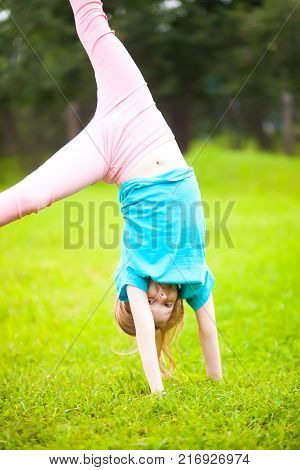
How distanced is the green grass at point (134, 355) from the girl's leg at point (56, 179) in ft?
3.72

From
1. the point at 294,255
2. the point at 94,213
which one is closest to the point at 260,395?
the point at 294,255

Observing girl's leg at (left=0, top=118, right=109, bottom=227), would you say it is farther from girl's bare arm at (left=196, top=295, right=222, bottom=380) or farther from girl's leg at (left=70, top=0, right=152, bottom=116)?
girl's bare arm at (left=196, top=295, right=222, bottom=380)

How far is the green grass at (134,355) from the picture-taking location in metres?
2.95

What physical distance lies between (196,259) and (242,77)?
14.4 m

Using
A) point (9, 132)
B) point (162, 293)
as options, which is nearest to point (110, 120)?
point (162, 293)

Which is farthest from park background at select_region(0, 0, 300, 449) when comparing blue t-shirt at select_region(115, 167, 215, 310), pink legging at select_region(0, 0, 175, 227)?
pink legging at select_region(0, 0, 175, 227)

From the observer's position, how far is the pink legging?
3125 mm

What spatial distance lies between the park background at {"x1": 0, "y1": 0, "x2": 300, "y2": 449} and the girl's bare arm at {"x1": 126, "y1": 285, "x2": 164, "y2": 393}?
128 millimetres

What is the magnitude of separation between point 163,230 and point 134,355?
1947 mm

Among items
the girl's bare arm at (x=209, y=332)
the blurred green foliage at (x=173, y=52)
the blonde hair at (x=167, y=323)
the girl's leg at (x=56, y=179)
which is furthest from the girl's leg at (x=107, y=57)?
the blurred green foliage at (x=173, y=52)

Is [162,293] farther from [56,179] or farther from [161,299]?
[56,179]

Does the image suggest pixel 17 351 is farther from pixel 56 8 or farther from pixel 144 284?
pixel 56 8

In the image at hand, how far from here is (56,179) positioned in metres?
3.04
